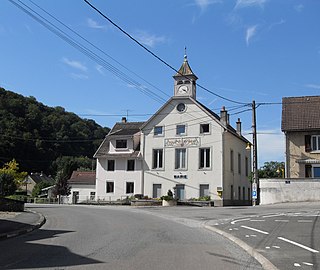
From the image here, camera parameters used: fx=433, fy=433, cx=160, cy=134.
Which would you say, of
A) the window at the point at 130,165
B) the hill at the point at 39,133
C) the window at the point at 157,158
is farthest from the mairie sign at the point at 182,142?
the hill at the point at 39,133

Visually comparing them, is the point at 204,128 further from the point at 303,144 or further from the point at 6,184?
the point at 6,184

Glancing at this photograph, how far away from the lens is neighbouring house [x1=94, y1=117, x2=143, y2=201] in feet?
164

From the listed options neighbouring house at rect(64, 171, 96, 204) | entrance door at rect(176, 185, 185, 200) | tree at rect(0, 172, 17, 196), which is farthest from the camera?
neighbouring house at rect(64, 171, 96, 204)

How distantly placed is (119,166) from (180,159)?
791cm

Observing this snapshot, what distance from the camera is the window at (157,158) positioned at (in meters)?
48.5

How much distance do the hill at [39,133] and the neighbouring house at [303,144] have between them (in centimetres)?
5091

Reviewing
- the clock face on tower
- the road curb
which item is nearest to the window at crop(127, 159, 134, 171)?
the clock face on tower

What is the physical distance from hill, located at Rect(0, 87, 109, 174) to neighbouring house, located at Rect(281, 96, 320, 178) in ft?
167

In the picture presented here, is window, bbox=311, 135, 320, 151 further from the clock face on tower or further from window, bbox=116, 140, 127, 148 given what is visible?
window, bbox=116, 140, 127, 148

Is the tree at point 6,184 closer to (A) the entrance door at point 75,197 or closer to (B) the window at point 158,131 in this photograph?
(B) the window at point 158,131

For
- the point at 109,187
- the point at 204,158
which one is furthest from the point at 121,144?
the point at 204,158

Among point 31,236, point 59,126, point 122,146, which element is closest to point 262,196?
point 122,146

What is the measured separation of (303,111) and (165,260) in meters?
36.7

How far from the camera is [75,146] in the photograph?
9469cm
